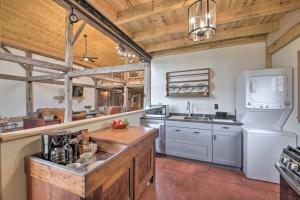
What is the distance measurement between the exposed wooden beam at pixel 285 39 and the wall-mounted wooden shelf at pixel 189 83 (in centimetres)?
115

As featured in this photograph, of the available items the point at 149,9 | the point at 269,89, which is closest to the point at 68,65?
the point at 149,9

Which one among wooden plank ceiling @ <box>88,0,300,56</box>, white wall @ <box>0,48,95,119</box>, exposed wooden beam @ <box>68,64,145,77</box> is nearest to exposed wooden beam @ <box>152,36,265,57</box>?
wooden plank ceiling @ <box>88,0,300,56</box>

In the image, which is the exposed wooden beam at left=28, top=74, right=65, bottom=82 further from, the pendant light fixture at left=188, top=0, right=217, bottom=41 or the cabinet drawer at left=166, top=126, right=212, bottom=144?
the pendant light fixture at left=188, top=0, right=217, bottom=41

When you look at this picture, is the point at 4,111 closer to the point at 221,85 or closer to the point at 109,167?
the point at 109,167

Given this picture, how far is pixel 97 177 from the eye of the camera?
37.3 inches

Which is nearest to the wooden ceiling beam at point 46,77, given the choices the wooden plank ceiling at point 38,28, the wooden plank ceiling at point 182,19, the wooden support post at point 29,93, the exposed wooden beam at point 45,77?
the exposed wooden beam at point 45,77

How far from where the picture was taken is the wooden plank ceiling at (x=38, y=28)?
11.7ft

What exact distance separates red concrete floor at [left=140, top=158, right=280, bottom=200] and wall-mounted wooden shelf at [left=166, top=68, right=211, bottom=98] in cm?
162

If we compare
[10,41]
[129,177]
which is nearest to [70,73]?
[10,41]

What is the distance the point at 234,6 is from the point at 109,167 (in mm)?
2707

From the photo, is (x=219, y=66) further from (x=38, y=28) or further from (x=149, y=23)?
(x=38, y=28)

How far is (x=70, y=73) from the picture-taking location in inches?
161

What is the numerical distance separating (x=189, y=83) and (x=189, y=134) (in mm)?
1266

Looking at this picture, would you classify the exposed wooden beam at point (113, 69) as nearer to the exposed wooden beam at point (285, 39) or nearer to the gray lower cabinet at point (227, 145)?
the gray lower cabinet at point (227, 145)
